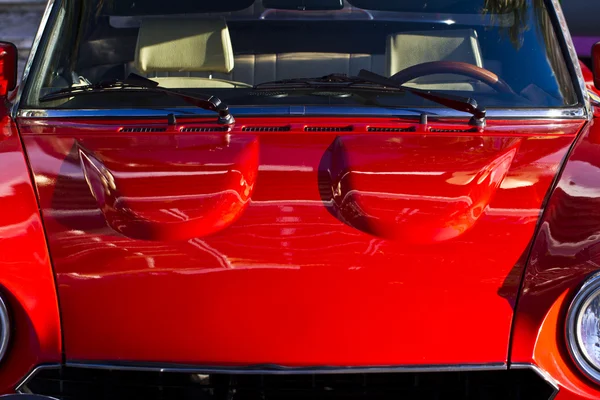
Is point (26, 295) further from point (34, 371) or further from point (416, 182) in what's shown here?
point (416, 182)

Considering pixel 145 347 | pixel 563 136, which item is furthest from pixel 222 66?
pixel 145 347

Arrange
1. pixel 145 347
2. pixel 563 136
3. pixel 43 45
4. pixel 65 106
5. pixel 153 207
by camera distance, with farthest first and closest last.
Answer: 1. pixel 43 45
2. pixel 65 106
3. pixel 563 136
4. pixel 153 207
5. pixel 145 347

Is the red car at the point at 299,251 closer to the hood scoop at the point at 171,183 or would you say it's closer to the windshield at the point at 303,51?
the hood scoop at the point at 171,183

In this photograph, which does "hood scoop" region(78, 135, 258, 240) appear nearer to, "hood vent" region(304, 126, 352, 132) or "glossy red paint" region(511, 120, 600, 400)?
"hood vent" region(304, 126, 352, 132)

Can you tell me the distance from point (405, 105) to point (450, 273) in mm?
855

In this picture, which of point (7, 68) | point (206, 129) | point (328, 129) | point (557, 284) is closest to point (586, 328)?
point (557, 284)

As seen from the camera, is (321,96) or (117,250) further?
(321,96)

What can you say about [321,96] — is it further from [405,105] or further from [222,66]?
[222,66]

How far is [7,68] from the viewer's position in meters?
3.29

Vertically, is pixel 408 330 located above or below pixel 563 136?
below

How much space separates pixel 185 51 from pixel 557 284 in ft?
5.73

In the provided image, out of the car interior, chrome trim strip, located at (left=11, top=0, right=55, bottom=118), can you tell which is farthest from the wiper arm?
chrome trim strip, located at (left=11, top=0, right=55, bottom=118)

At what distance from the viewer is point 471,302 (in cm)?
218

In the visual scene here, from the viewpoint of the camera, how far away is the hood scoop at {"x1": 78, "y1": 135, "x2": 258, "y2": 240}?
7.52 feet
